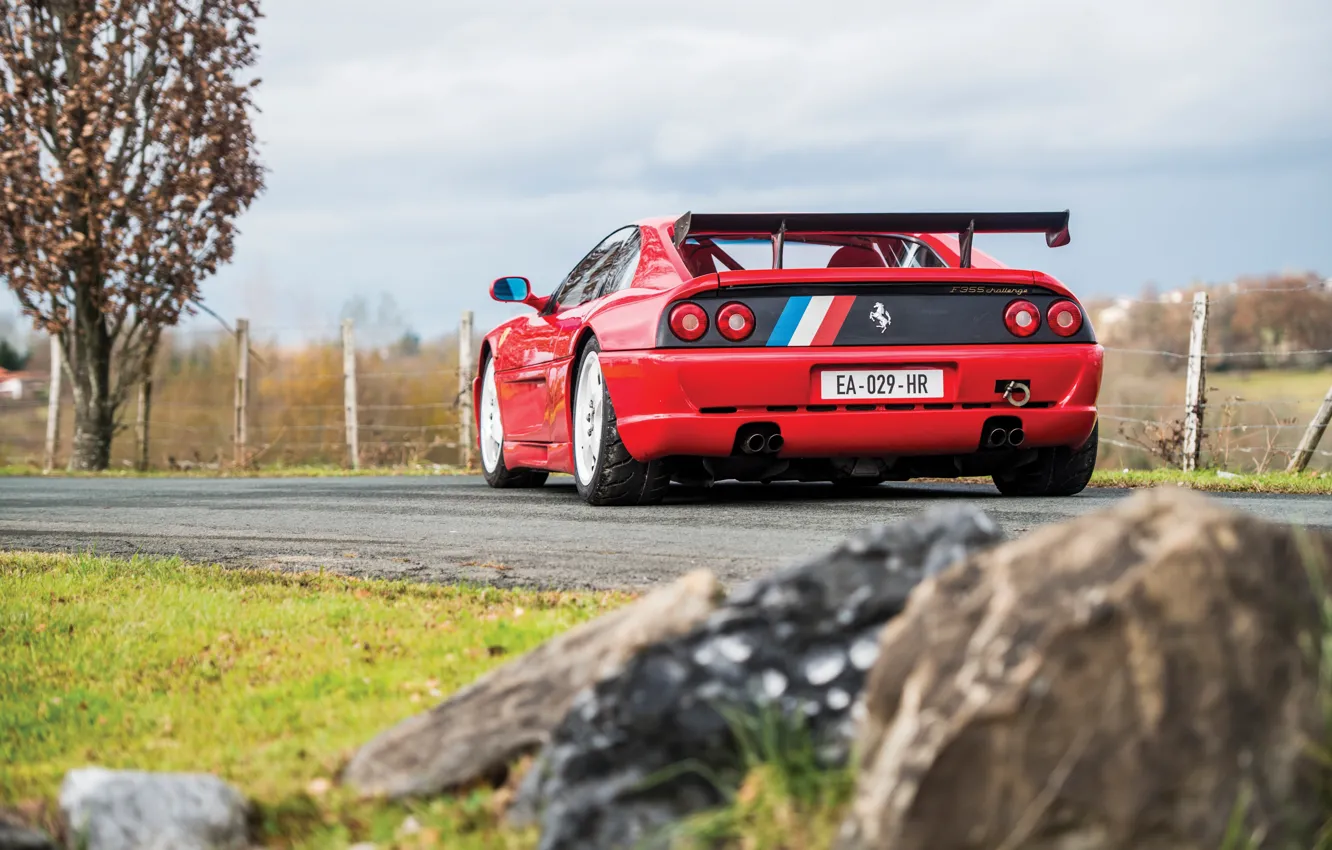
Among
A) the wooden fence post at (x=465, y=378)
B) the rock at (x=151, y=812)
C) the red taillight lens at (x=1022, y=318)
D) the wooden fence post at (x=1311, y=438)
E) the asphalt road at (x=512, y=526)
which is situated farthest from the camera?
Result: the wooden fence post at (x=465, y=378)

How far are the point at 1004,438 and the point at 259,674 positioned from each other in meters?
4.01

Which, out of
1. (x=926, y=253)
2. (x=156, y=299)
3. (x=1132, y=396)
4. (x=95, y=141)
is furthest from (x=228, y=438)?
(x=926, y=253)

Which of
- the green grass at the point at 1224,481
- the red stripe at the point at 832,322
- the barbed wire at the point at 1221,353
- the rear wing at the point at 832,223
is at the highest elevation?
the rear wing at the point at 832,223

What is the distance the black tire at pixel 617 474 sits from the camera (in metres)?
6.96

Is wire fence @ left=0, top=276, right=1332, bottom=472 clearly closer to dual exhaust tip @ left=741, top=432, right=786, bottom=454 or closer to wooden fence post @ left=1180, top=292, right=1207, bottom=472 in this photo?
wooden fence post @ left=1180, top=292, right=1207, bottom=472

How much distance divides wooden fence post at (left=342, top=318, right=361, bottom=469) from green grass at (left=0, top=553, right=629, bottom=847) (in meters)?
13.6

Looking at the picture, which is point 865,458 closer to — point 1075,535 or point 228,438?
point 1075,535

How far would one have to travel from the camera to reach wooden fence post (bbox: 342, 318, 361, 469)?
62.3ft

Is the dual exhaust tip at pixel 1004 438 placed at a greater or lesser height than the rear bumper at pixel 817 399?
lesser

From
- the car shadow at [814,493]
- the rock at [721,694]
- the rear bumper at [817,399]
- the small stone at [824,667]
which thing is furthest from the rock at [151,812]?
the car shadow at [814,493]

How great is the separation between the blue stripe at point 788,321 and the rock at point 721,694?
3892 mm

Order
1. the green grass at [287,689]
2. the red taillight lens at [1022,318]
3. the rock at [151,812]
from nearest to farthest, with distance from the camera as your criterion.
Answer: the green grass at [287,689] < the rock at [151,812] < the red taillight lens at [1022,318]

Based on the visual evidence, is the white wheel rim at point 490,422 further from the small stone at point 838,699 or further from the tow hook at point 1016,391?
the small stone at point 838,699

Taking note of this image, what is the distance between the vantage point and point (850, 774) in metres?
2.38
